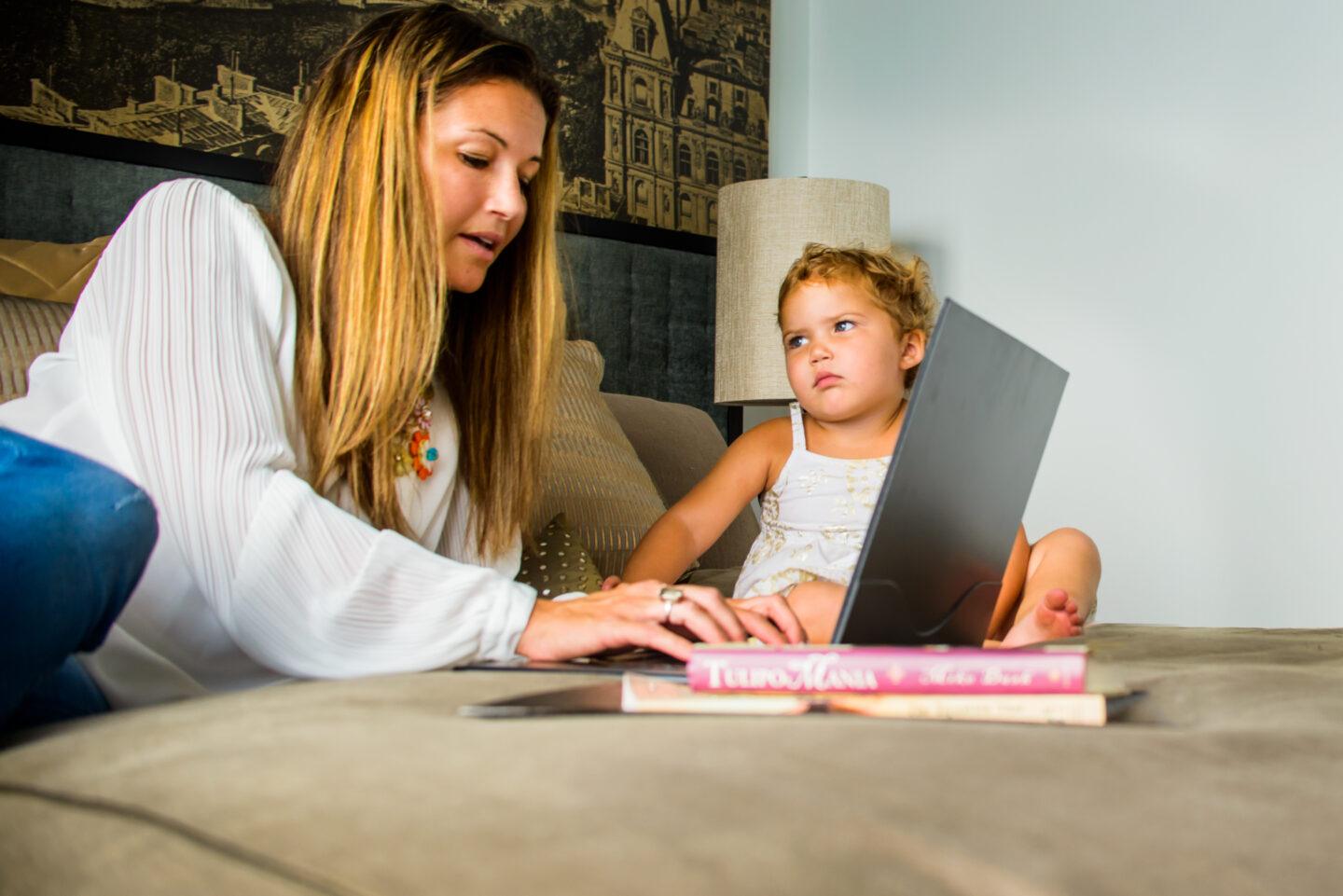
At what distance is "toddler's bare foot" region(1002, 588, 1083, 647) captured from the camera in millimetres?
1357

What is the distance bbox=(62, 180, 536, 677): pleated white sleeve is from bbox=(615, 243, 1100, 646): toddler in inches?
30.8

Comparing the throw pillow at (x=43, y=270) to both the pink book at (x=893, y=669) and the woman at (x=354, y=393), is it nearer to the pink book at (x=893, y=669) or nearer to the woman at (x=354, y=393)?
the woman at (x=354, y=393)

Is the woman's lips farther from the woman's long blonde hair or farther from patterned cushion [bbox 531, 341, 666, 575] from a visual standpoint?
patterned cushion [bbox 531, 341, 666, 575]

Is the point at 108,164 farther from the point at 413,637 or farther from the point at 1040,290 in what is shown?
the point at 1040,290

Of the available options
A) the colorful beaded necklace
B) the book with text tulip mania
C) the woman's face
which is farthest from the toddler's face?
the book with text tulip mania

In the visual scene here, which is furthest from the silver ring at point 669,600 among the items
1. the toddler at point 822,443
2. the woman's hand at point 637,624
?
the toddler at point 822,443

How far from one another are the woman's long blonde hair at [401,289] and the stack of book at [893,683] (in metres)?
0.58

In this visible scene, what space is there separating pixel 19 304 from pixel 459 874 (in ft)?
3.89

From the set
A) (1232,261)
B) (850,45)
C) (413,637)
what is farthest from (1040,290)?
(413,637)

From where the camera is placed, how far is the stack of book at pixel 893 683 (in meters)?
0.68

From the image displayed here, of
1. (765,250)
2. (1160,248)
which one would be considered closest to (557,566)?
(765,250)

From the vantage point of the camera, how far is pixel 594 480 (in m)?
1.86

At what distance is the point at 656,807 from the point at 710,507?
1.50 meters

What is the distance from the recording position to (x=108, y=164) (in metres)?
2.15
